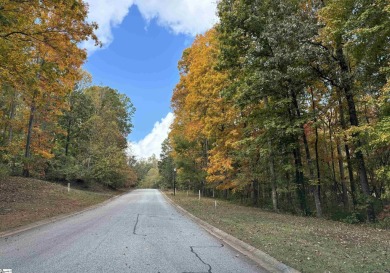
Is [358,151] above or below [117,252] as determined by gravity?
above

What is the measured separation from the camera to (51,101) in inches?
791

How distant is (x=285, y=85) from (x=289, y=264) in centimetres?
1173

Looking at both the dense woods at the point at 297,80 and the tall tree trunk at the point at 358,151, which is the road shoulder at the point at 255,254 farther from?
the tall tree trunk at the point at 358,151

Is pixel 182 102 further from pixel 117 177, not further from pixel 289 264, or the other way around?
pixel 289 264

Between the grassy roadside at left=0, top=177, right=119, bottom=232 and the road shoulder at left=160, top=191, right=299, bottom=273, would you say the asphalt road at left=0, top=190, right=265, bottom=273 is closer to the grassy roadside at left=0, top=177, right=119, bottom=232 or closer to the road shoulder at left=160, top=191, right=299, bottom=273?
the road shoulder at left=160, top=191, right=299, bottom=273

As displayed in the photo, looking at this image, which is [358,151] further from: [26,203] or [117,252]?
[26,203]

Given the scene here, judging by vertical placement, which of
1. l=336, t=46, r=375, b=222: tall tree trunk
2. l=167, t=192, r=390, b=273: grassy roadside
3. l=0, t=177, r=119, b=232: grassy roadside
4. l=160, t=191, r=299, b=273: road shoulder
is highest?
l=336, t=46, r=375, b=222: tall tree trunk

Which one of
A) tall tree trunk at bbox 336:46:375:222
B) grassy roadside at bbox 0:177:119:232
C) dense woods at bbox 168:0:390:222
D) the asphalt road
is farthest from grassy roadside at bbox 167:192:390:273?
grassy roadside at bbox 0:177:119:232

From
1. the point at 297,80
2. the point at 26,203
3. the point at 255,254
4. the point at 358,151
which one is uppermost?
the point at 297,80

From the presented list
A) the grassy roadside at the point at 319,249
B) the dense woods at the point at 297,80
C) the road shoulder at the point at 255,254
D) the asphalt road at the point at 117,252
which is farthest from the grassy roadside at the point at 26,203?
the dense woods at the point at 297,80

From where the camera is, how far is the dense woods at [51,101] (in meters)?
10.4

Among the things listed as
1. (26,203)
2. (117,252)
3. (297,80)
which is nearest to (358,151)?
(297,80)

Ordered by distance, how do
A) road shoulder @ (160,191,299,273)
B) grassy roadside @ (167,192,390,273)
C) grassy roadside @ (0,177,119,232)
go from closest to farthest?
1. grassy roadside @ (167,192,390,273)
2. road shoulder @ (160,191,299,273)
3. grassy roadside @ (0,177,119,232)

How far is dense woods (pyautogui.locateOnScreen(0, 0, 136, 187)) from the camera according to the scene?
1038 centimetres
